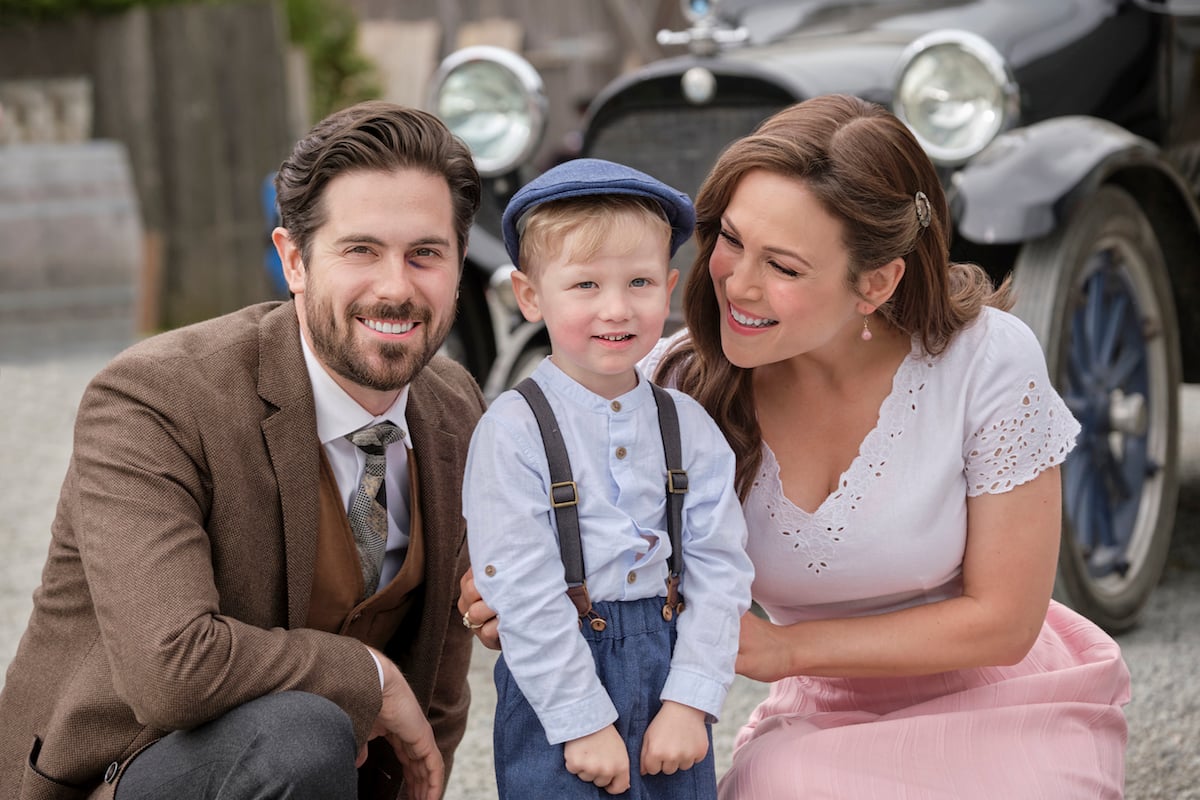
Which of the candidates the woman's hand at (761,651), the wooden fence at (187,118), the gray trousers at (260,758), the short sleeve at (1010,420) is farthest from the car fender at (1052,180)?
the wooden fence at (187,118)

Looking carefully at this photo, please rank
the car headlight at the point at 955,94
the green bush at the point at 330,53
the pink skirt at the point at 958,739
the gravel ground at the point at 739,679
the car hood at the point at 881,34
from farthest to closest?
the green bush at the point at 330,53 < the car hood at the point at 881,34 < the car headlight at the point at 955,94 < the gravel ground at the point at 739,679 < the pink skirt at the point at 958,739

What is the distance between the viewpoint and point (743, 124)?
4.09 m

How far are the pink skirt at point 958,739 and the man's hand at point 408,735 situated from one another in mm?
432

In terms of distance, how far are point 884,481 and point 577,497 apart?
545 mm

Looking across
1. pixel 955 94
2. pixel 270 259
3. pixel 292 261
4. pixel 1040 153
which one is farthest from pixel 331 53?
pixel 292 261

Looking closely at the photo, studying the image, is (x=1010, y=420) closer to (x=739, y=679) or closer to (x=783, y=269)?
(x=783, y=269)

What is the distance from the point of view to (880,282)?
2172 millimetres

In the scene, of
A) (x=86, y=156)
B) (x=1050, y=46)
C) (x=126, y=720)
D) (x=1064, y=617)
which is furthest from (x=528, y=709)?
(x=86, y=156)

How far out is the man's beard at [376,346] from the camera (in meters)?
2.06

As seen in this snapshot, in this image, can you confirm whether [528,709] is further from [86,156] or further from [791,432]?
[86,156]

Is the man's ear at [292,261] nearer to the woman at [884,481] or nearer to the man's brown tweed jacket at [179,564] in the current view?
the man's brown tweed jacket at [179,564]

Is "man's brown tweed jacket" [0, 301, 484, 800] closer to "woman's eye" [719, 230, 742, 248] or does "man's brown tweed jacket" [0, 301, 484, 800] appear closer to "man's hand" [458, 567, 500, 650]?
"man's hand" [458, 567, 500, 650]

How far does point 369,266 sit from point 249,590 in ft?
1.56

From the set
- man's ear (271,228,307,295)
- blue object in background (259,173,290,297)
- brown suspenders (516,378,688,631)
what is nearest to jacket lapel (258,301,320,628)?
man's ear (271,228,307,295)
